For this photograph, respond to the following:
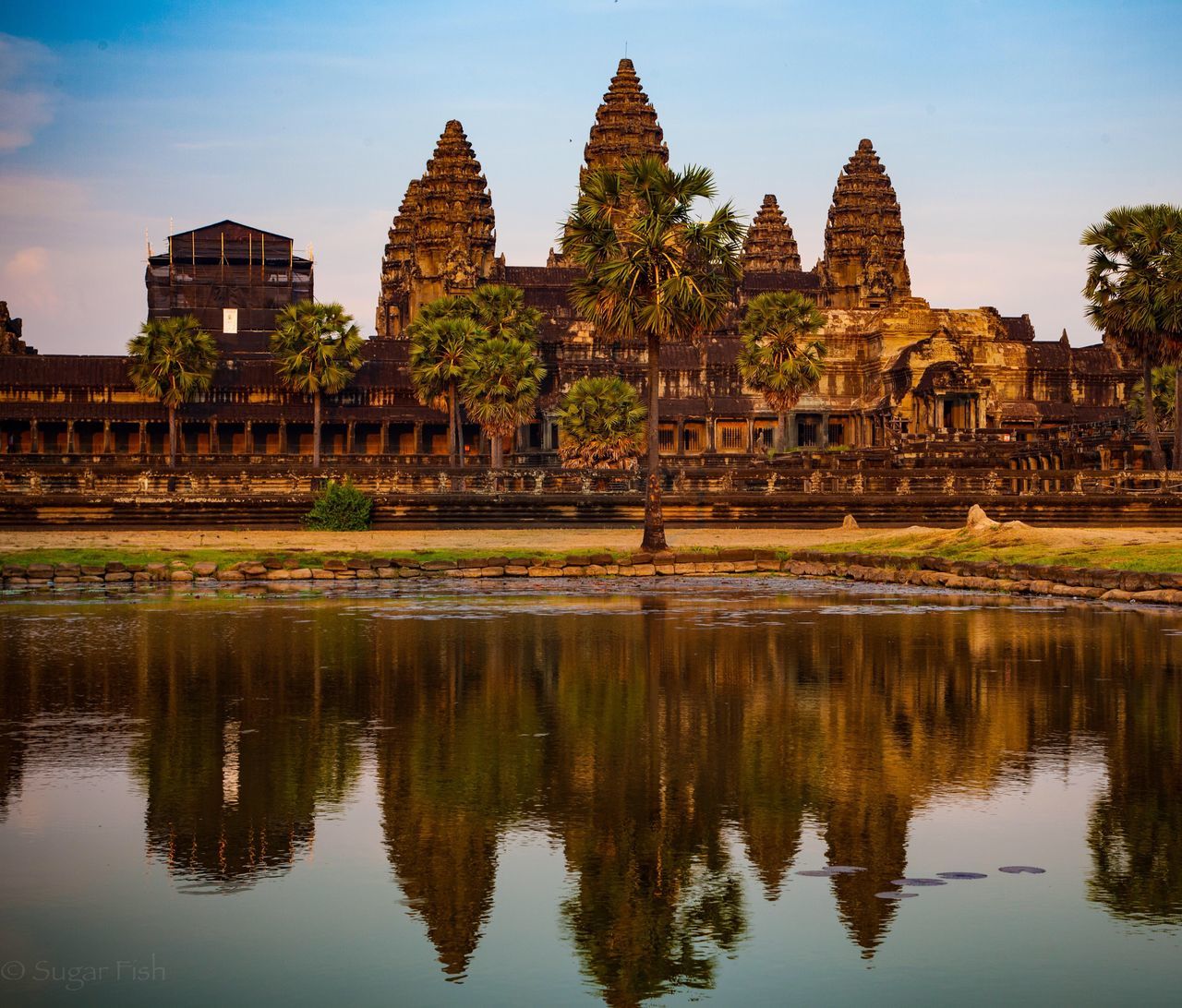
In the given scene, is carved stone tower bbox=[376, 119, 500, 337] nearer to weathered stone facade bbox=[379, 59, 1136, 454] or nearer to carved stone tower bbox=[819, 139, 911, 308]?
weathered stone facade bbox=[379, 59, 1136, 454]

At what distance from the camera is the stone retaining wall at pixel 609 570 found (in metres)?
27.1

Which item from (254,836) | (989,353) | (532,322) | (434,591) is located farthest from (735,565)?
(989,353)

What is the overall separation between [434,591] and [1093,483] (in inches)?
1270

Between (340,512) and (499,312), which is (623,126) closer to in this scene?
(499,312)

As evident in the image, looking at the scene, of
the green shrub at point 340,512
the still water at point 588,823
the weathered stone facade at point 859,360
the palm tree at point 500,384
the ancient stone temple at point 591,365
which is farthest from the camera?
the weathered stone facade at point 859,360

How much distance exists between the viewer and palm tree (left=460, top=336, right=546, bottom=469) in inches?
2810

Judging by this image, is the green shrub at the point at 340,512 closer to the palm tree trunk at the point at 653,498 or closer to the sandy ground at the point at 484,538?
the sandy ground at the point at 484,538

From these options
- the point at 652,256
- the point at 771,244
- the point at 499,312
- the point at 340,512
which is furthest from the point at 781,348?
the point at 771,244

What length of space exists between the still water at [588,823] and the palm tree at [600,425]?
53.3m

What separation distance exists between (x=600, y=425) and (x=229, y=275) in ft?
163

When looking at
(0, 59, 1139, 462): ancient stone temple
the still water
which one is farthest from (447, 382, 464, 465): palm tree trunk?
the still water

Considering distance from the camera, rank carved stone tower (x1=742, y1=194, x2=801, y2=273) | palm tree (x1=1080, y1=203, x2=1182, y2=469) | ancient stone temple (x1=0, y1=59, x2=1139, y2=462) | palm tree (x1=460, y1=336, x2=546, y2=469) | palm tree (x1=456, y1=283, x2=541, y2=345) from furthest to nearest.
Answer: carved stone tower (x1=742, y1=194, x2=801, y2=273), ancient stone temple (x1=0, y1=59, x2=1139, y2=462), palm tree (x1=456, y1=283, x2=541, y2=345), palm tree (x1=460, y1=336, x2=546, y2=469), palm tree (x1=1080, y1=203, x2=1182, y2=469)

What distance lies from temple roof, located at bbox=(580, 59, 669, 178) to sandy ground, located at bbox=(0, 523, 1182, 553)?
70.5 metres

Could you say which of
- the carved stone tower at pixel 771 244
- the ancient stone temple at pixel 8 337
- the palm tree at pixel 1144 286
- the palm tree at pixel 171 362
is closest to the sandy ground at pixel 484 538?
the palm tree at pixel 1144 286
